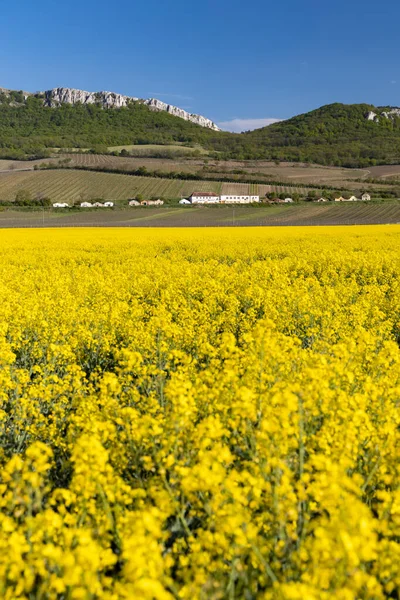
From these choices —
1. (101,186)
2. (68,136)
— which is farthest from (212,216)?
(68,136)

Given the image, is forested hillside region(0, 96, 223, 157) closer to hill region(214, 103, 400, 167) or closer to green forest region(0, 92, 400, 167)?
green forest region(0, 92, 400, 167)

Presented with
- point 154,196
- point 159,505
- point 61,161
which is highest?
point 61,161

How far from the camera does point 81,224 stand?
52875 millimetres

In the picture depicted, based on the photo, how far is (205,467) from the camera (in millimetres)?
2863

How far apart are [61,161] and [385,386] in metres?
123

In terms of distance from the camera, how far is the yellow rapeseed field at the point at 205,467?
2463mm

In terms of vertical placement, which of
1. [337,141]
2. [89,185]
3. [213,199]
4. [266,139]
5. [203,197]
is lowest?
[213,199]

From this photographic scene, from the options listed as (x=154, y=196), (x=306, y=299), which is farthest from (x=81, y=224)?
(x=306, y=299)

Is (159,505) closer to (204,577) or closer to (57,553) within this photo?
(204,577)

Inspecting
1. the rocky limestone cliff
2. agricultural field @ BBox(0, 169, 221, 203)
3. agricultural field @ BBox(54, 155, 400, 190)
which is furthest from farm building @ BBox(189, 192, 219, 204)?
the rocky limestone cliff

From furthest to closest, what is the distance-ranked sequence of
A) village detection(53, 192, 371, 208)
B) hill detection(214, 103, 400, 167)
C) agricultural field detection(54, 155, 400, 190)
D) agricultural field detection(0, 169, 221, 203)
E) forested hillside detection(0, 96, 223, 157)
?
forested hillside detection(0, 96, 223, 157) → hill detection(214, 103, 400, 167) → agricultural field detection(54, 155, 400, 190) → agricultural field detection(0, 169, 221, 203) → village detection(53, 192, 371, 208)

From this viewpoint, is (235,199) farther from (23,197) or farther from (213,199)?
(23,197)

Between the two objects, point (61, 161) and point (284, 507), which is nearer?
point (284, 507)

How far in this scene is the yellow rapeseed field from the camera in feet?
8.08
